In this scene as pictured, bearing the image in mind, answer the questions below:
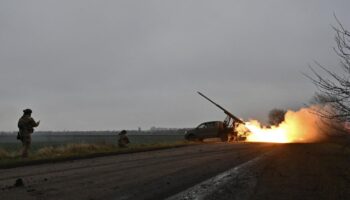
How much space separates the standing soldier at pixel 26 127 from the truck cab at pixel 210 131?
24.1m

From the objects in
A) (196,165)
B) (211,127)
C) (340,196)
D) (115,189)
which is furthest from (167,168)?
(211,127)

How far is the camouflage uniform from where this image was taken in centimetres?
2411

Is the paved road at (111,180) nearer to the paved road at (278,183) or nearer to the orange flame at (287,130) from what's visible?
the paved road at (278,183)

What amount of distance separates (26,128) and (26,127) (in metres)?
0.05

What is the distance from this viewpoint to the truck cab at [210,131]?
4684 centimetres

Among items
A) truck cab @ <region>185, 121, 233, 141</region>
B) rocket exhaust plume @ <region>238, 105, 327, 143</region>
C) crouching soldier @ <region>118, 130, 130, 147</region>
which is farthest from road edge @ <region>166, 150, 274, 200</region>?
rocket exhaust plume @ <region>238, 105, 327, 143</region>

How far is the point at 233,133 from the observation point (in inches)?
1870

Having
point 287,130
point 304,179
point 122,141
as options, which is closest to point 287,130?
point 287,130

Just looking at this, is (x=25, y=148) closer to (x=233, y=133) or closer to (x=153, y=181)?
(x=153, y=181)

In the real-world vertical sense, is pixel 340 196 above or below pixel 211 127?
below

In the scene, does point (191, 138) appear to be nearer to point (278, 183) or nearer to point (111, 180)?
point (111, 180)

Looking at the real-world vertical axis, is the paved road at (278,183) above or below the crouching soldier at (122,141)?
below

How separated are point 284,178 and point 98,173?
18.1 feet

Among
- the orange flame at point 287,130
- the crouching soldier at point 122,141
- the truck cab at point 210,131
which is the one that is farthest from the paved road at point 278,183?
the orange flame at point 287,130
